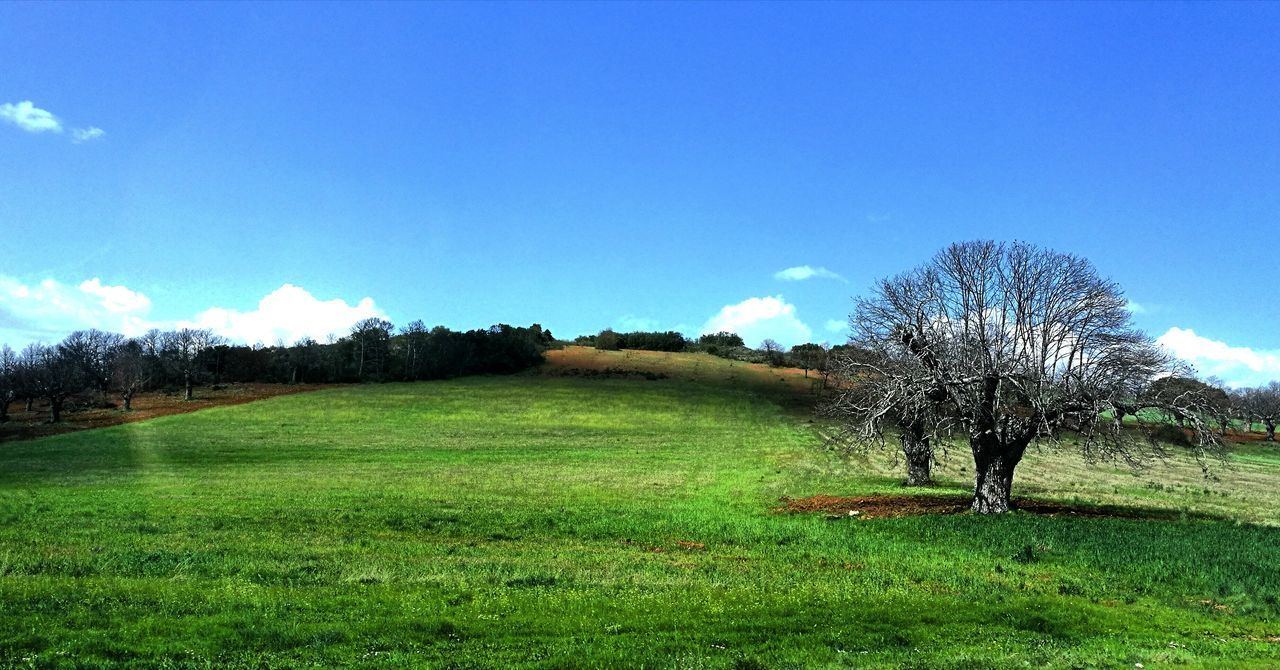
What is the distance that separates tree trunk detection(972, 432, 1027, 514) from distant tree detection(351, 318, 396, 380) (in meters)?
110

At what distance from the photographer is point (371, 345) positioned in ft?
417

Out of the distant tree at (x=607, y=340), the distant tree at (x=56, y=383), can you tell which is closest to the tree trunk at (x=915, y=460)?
the distant tree at (x=56, y=383)

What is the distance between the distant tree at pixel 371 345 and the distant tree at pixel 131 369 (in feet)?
100

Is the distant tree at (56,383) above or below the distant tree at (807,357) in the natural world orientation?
below

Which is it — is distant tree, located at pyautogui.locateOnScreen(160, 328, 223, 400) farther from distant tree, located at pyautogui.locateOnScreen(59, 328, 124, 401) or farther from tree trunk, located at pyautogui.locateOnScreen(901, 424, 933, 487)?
tree trunk, located at pyautogui.locateOnScreen(901, 424, 933, 487)

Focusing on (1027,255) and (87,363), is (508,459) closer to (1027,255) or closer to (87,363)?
(1027,255)

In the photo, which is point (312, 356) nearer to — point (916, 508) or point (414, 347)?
point (414, 347)

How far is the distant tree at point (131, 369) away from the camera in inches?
3829

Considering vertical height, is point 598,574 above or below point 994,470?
below

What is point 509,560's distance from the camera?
63.6 ft

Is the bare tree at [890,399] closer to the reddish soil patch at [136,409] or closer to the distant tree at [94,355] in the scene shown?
the reddish soil patch at [136,409]

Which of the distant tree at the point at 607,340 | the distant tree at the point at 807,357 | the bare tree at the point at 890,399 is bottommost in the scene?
the bare tree at the point at 890,399

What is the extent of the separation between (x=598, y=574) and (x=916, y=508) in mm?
17570

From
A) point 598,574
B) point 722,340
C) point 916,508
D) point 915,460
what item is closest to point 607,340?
point 722,340
